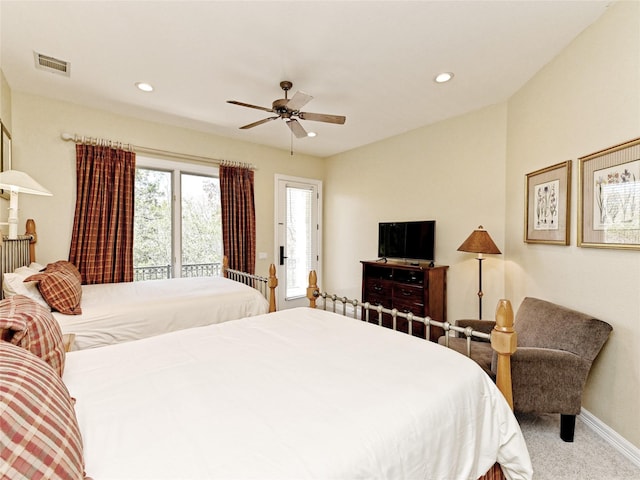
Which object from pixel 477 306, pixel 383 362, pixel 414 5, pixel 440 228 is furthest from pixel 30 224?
pixel 477 306

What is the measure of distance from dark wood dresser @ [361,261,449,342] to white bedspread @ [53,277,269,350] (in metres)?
1.71

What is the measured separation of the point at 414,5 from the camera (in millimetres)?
1896

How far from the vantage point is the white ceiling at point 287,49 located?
1944 mm

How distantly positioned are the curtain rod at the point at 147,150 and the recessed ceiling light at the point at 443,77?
112 inches

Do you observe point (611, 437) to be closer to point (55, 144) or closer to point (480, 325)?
point (480, 325)

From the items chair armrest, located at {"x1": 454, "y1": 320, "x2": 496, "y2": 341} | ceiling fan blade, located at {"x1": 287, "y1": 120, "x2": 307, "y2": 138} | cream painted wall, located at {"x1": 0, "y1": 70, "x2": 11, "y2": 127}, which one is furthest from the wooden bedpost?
cream painted wall, located at {"x1": 0, "y1": 70, "x2": 11, "y2": 127}

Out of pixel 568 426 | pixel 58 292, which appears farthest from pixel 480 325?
pixel 58 292

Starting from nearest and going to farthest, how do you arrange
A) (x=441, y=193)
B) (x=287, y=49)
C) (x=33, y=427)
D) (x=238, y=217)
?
(x=33, y=427)
(x=287, y=49)
(x=441, y=193)
(x=238, y=217)

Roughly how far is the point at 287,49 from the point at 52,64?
2024 mm

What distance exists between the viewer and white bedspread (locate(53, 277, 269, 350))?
86.3 inches

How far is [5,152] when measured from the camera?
277 cm

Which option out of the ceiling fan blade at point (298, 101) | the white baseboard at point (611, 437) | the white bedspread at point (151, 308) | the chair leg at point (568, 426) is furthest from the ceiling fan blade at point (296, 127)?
the white baseboard at point (611, 437)

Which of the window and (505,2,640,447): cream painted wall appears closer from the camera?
(505,2,640,447): cream painted wall

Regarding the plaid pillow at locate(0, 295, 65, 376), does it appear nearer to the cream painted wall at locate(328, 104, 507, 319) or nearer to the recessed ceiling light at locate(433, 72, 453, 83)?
the recessed ceiling light at locate(433, 72, 453, 83)
